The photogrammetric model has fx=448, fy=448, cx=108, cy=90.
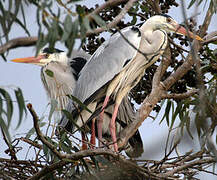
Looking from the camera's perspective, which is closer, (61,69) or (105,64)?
(105,64)

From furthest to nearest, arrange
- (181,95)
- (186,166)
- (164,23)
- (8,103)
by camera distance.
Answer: (164,23) < (181,95) < (186,166) < (8,103)

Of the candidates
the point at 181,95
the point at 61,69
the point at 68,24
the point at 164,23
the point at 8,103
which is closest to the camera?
the point at 68,24

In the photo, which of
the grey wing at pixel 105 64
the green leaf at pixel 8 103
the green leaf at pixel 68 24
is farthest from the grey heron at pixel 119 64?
the green leaf at pixel 68 24

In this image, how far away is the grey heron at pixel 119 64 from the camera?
2605 mm

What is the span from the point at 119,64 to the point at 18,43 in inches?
58.6

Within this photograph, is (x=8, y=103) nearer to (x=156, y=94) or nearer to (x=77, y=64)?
(x=156, y=94)

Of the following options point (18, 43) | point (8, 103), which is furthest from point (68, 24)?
point (8, 103)

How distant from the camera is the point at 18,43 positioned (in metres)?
1.20

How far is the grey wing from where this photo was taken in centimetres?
Answer: 265

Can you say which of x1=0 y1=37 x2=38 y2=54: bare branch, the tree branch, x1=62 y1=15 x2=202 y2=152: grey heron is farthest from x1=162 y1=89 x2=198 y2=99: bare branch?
x1=0 y1=37 x2=38 y2=54: bare branch

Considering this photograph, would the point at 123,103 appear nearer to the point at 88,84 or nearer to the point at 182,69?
the point at 88,84

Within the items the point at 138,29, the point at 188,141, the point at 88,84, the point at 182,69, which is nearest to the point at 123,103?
the point at 88,84

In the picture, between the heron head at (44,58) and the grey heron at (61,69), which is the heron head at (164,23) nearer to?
the grey heron at (61,69)

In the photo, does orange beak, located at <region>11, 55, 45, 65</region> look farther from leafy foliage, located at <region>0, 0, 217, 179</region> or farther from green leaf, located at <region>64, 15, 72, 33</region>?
green leaf, located at <region>64, 15, 72, 33</region>
